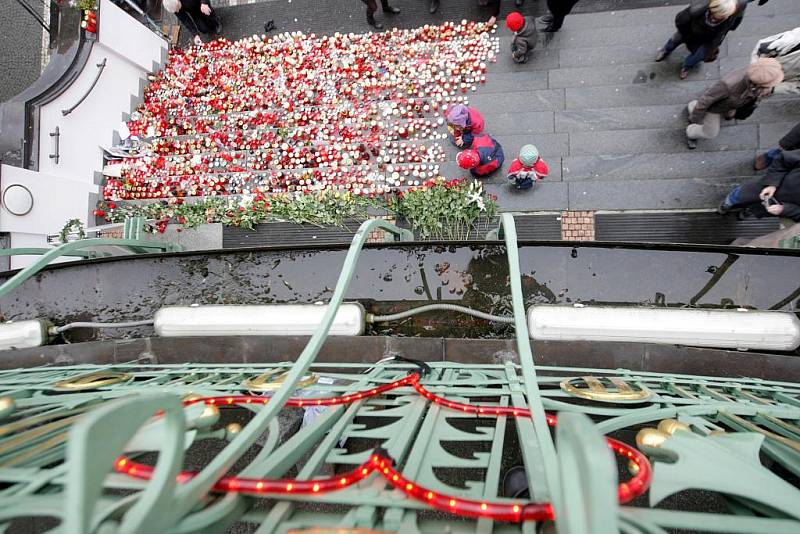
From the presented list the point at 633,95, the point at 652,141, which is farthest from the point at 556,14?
the point at 652,141

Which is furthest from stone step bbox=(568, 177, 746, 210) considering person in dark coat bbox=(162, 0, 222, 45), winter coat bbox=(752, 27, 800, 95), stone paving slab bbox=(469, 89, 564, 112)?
person in dark coat bbox=(162, 0, 222, 45)

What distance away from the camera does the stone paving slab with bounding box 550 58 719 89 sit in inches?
212

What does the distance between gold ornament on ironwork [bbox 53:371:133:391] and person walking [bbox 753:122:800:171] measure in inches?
237

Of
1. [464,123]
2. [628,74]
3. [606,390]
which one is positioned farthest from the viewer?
[628,74]

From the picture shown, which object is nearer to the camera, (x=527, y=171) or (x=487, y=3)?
(x=527, y=171)

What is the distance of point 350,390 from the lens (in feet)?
6.58

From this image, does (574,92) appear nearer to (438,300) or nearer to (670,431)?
(438,300)

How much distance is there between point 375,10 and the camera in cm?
664

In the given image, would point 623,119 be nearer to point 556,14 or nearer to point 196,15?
point 556,14

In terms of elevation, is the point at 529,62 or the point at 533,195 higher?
the point at 529,62

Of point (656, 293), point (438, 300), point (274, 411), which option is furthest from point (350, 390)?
point (656, 293)

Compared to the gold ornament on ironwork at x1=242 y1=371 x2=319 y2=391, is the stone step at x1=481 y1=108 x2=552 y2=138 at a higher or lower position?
higher

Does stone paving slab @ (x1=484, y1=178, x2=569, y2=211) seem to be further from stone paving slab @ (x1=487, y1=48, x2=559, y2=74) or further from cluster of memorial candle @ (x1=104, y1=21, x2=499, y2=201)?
stone paving slab @ (x1=487, y1=48, x2=559, y2=74)

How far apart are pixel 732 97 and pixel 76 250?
7.48 metres
